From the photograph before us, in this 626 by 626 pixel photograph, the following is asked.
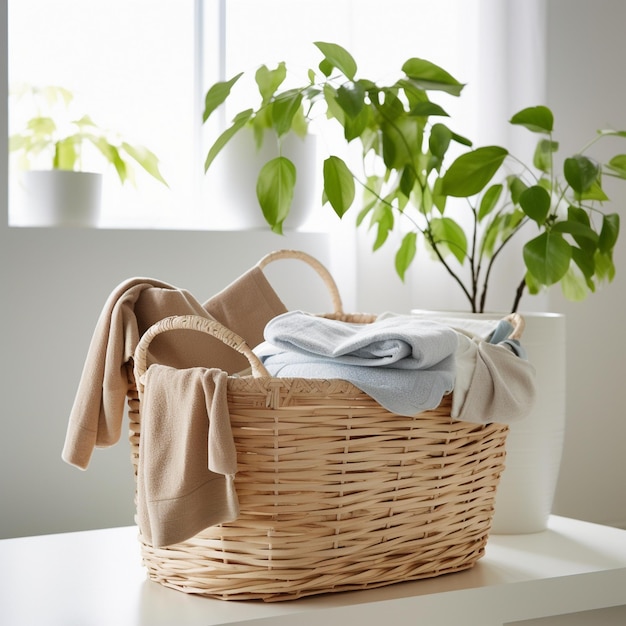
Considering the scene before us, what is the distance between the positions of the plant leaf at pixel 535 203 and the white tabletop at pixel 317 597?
45 cm

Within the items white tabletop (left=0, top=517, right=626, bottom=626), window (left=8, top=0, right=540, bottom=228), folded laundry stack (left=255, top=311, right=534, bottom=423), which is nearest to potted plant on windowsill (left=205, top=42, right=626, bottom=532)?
white tabletop (left=0, top=517, right=626, bottom=626)

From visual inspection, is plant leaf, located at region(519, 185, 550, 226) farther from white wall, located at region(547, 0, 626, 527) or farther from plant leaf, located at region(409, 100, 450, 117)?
white wall, located at region(547, 0, 626, 527)

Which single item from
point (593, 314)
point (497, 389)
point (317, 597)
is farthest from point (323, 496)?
point (593, 314)

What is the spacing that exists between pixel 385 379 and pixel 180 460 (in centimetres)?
22

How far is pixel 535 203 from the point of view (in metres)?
1.26

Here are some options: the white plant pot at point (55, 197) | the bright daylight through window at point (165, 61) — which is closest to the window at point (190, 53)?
the bright daylight through window at point (165, 61)

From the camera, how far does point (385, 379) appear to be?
941mm

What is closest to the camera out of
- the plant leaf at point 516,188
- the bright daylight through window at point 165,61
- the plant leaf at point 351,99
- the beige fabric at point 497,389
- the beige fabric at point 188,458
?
the beige fabric at point 188,458

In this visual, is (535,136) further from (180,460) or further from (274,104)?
(180,460)

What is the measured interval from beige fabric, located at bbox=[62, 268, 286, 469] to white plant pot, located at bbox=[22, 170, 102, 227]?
18.9 inches

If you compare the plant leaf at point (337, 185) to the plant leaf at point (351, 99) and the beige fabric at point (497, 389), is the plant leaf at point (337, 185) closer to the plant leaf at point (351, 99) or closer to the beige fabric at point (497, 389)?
the plant leaf at point (351, 99)

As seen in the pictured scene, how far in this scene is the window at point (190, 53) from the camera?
1680 mm

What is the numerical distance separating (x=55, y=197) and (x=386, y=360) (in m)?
0.84

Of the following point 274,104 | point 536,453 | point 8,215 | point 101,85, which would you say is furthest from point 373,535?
point 101,85
